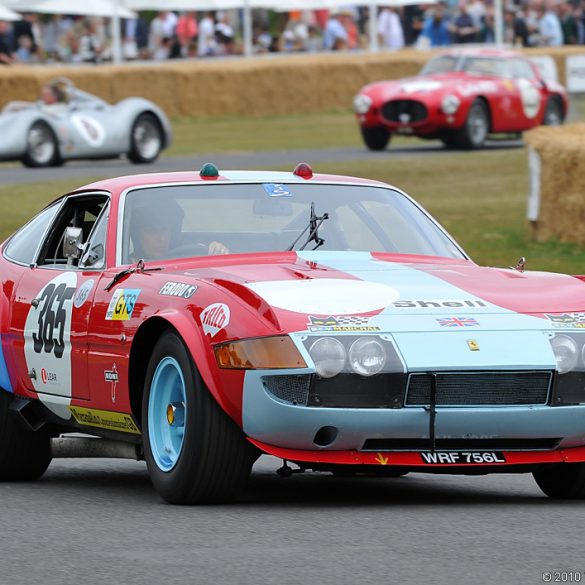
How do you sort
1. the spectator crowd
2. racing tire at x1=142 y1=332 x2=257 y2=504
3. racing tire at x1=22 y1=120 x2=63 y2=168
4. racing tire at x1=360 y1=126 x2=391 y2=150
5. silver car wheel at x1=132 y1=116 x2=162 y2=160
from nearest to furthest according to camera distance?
racing tire at x1=142 y1=332 x2=257 y2=504, racing tire at x1=22 y1=120 x2=63 y2=168, silver car wheel at x1=132 y1=116 x2=162 y2=160, racing tire at x1=360 y1=126 x2=391 y2=150, the spectator crowd

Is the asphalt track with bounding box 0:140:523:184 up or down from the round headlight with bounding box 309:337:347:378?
down

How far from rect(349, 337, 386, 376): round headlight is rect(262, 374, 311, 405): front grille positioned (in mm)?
167

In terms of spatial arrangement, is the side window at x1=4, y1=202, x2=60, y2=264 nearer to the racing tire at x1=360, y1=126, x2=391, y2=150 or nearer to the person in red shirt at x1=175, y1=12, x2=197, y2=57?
the racing tire at x1=360, y1=126, x2=391, y2=150

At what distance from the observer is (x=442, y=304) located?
20.1 ft

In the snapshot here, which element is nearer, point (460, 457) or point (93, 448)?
point (460, 457)

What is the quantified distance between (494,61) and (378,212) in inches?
896

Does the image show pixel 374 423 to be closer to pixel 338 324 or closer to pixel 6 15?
pixel 338 324

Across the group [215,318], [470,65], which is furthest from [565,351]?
[470,65]

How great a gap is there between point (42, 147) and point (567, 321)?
20.5 m

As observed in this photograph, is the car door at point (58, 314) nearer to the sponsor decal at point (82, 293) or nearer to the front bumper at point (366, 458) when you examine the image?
the sponsor decal at point (82, 293)

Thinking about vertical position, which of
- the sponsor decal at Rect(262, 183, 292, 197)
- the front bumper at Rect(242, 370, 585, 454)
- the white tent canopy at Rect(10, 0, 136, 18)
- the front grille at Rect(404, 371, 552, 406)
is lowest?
the front bumper at Rect(242, 370, 585, 454)

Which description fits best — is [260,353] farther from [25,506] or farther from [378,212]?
[378,212]

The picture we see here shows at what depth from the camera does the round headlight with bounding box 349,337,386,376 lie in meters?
5.85

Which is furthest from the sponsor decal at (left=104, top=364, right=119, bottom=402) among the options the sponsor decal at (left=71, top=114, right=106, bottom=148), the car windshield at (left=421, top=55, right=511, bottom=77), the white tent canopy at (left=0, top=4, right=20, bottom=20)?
the white tent canopy at (left=0, top=4, right=20, bottom=20)
